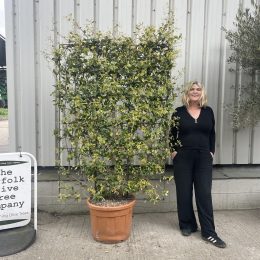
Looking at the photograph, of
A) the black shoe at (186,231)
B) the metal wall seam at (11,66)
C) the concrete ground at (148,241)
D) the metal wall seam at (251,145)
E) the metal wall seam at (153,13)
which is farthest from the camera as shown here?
the metal wall seam at (251,145)

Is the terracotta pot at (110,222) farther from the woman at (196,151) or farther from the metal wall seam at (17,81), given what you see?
the metal wall seam at (17,81)

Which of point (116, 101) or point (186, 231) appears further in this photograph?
point (186, 231)

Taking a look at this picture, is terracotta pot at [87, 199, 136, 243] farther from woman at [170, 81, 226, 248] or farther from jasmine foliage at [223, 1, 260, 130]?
jasmine foliage at [223, 1, 260, 130]

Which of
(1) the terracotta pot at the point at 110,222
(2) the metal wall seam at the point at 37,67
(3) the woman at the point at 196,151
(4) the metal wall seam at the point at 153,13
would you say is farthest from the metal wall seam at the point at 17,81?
(3) the woman at the point at 196,151

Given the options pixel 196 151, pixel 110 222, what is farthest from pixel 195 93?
pixel 110 222

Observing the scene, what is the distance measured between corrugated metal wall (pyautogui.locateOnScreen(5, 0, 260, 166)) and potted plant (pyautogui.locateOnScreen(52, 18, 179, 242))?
114 centimetres

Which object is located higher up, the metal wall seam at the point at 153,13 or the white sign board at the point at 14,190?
the metal wall seam at the point at 153,13

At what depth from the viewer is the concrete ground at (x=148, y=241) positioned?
4000mm

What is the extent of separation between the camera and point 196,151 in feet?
14.4

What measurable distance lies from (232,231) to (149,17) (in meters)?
3.23

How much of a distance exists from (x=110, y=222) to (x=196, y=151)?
1323 millimetres

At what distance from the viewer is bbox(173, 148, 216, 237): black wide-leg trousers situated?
4.37 metres

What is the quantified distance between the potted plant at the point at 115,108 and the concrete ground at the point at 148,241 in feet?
0.82

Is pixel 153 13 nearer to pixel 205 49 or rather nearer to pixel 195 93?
pixel 205 49
